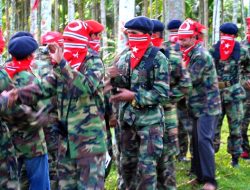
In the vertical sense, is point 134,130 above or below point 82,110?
below

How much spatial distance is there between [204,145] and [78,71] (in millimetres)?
2981

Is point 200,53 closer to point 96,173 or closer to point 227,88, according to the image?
point 227,88

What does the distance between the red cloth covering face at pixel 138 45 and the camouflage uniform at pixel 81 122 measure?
Result: 924 millimetres

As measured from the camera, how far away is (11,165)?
4996mm

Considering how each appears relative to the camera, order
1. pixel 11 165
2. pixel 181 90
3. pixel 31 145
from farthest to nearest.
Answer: pixel 181 90 < pixel 31 145 < pixel 11 165

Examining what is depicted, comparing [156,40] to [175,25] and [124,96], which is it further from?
[124,96]

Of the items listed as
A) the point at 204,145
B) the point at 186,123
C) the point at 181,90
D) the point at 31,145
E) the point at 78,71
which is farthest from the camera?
the point at 186,123

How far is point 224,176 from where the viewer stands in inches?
354

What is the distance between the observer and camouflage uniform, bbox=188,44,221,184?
25.6 feet

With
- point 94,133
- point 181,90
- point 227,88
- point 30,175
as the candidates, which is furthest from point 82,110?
point 227,88

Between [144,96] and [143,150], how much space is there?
0.60 meters

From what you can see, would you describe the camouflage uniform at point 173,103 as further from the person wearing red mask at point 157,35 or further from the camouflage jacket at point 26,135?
the camouflage jacket at point 26,135

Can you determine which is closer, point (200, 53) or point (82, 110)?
point (82, 110)

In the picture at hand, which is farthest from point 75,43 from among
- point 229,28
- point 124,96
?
point 229,28
